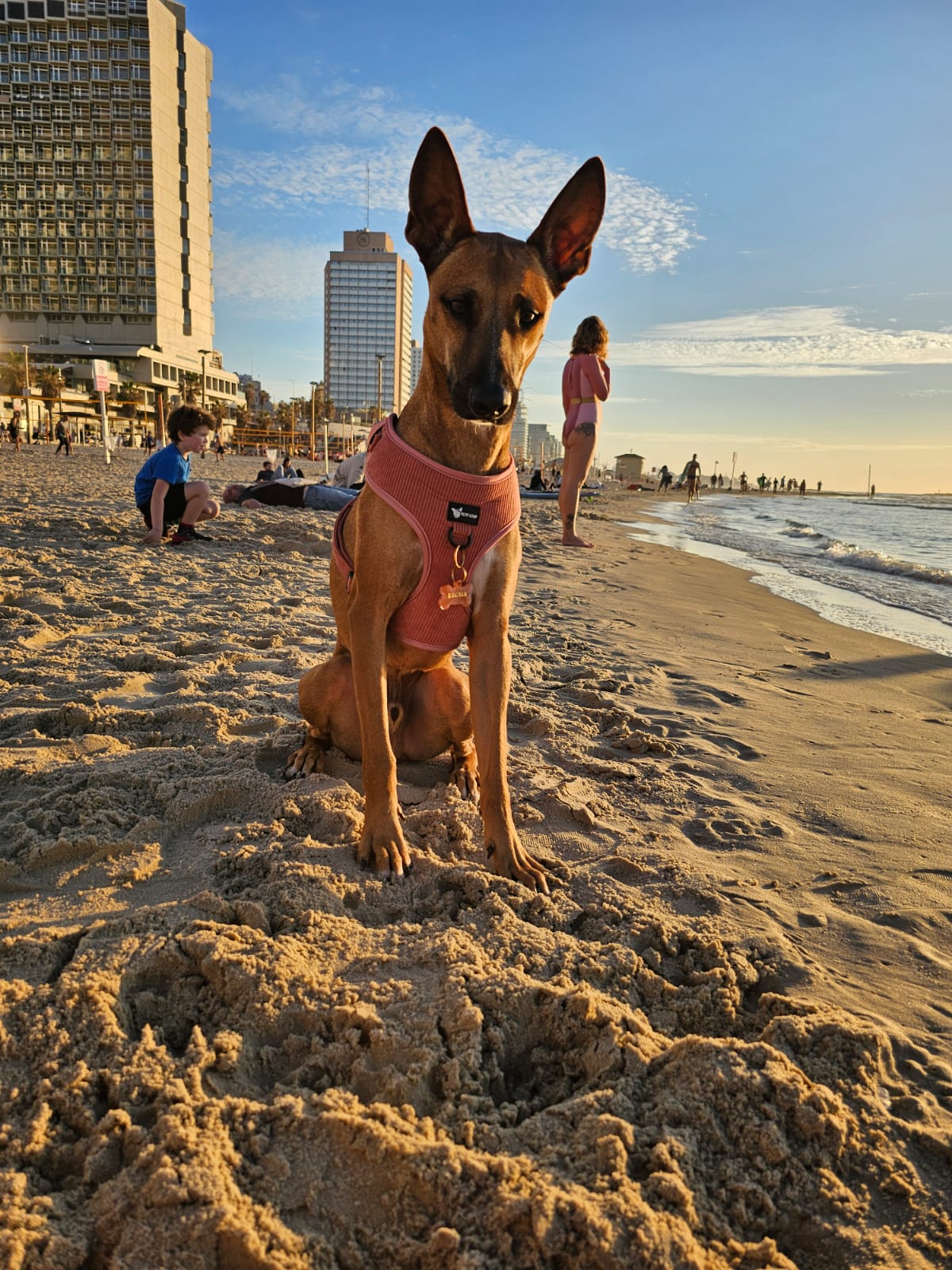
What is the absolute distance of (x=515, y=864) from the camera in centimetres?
238

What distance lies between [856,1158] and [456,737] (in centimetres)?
198

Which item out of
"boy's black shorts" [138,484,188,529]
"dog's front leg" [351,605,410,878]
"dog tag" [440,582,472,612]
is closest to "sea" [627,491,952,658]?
"dog tag" [440,582,472,612]

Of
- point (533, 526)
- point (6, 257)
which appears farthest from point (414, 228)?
point (6, 257)

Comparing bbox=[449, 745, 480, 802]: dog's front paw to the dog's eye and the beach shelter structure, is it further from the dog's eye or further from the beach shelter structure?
the beach shelter structure

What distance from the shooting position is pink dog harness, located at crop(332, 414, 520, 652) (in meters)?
2.54

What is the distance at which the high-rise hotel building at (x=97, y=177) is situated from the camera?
96.9 meters

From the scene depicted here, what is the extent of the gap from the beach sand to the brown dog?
0.23 metres

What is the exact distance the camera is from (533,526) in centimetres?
1465

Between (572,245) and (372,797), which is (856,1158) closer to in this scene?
(372,797)

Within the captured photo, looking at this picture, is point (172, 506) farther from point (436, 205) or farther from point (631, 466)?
point (631, 466)

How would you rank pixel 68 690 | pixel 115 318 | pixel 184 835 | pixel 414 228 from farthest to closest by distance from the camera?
pixel 115 318, pixel 68 690, pixel 414 228, pixel 184 835

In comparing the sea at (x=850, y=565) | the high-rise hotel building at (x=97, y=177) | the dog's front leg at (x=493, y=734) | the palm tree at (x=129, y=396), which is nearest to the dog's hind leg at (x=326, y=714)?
the dog's front leg at (x=493, y=734)

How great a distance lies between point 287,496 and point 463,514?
1215 cm

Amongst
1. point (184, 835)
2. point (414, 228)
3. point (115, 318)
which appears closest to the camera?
point (184, 835)
